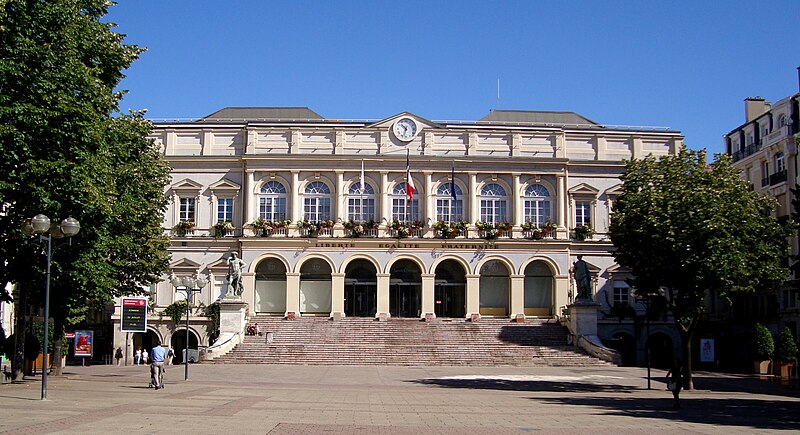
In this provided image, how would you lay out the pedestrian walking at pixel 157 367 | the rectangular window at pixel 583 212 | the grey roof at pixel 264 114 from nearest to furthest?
1. the pedestrian walking at pixel 157 367
2. the rectangular window at pixel 583 212
3. the grey roof at pixel 264 114

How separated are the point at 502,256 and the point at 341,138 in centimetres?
1533

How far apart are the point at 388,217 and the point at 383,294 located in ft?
19.6

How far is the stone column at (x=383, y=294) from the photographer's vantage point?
67125 mm

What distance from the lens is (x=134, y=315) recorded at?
4178 cm

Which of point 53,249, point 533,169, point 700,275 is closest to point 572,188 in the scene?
point 533,169

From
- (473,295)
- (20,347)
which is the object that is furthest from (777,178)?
(20,347)

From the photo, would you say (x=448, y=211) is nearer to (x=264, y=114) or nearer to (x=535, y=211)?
(x=535, y=211)

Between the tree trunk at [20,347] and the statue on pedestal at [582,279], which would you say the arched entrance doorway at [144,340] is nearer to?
the tree trunk at [20,347]

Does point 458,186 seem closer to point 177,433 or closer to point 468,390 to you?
point 468,390

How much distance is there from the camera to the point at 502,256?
222 ft

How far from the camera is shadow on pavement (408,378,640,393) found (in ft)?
125

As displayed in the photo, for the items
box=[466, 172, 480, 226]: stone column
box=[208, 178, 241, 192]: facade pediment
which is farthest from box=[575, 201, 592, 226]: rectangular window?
box=[208, 178, 241, 192]: facade pediment

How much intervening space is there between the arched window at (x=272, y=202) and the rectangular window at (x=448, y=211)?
39.3 feet

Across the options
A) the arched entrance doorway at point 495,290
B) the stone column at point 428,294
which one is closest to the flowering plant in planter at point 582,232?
the arched entrance doorway at point 495,290
